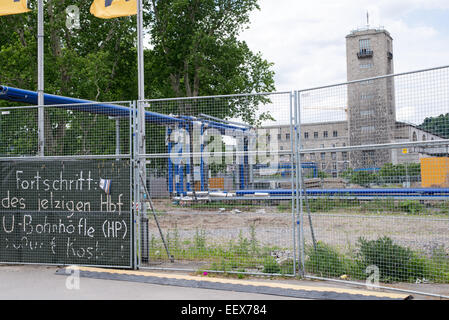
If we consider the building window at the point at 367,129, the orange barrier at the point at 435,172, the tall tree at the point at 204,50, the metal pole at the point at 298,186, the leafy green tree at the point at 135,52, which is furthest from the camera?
the tall tree at the point at 204,50

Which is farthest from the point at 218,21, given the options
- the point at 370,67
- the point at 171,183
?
the point at 370,67

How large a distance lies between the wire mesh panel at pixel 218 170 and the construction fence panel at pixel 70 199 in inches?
19.9

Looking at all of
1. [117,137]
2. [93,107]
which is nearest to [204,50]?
[93,107]

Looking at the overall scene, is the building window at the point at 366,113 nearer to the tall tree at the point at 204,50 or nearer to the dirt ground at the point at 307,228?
the dirt ground at the point at 307,228

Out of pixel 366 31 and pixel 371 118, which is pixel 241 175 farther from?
pixel 366 31

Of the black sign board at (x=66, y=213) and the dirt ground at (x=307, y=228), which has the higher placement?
the black sign board at (x=66, y=213)

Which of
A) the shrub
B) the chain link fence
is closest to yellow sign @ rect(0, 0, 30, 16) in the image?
the chain link fence

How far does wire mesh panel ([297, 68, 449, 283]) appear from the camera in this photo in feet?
20.7

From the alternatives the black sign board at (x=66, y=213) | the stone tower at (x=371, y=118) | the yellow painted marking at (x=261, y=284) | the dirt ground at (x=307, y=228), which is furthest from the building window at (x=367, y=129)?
the black sign board at (x=66, y=213)

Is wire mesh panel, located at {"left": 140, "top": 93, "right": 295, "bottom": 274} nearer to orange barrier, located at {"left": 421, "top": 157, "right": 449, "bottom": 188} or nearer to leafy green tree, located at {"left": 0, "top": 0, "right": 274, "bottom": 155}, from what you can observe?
orange barrier, located at {"left": 421, "top": 157, "right": 449, "bottom": 188}

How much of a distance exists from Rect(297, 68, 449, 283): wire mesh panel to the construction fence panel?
325 cm

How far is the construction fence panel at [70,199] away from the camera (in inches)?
331
